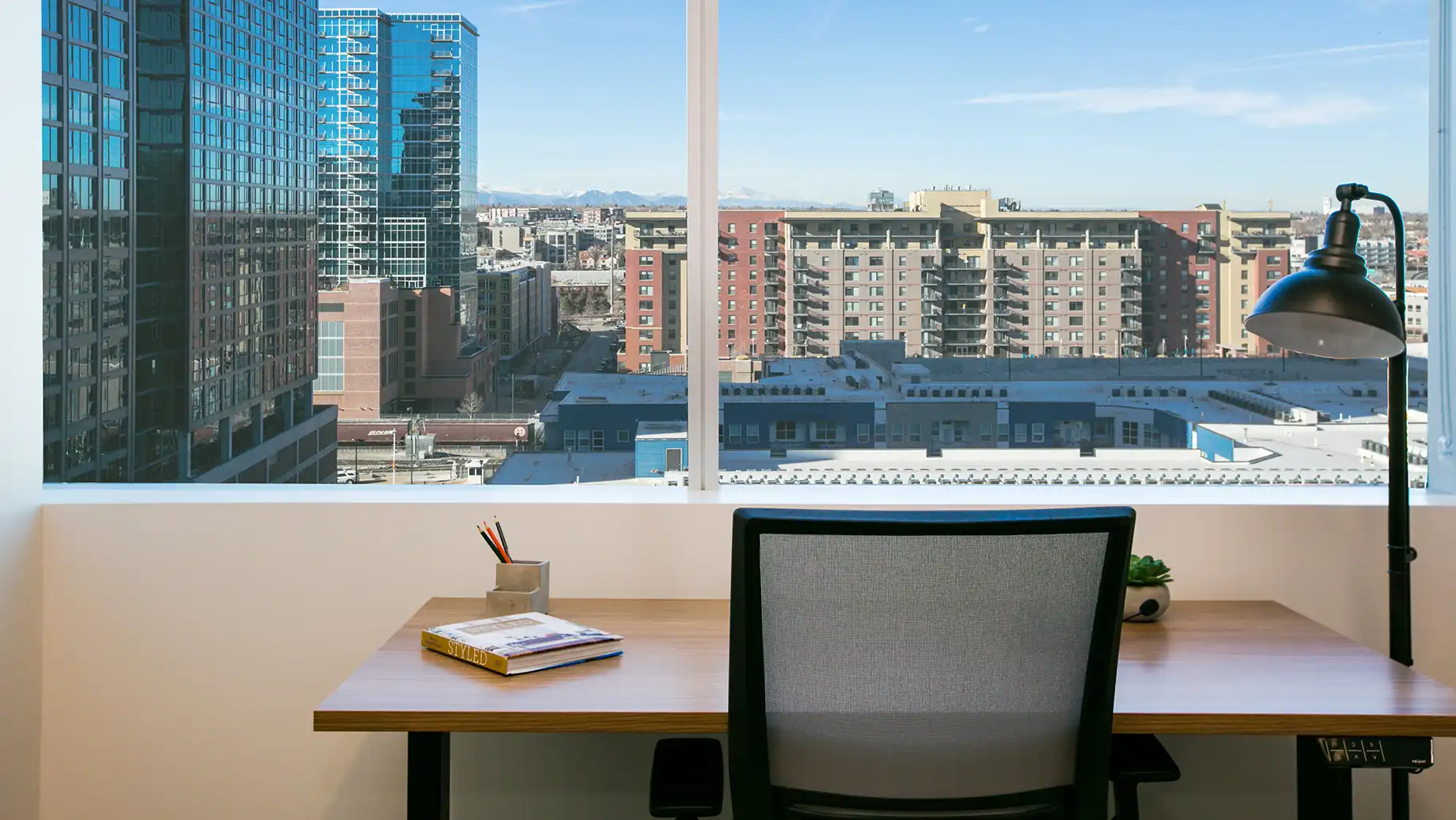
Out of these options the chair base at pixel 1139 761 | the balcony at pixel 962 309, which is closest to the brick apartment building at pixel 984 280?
the balcony at pixel 962 309

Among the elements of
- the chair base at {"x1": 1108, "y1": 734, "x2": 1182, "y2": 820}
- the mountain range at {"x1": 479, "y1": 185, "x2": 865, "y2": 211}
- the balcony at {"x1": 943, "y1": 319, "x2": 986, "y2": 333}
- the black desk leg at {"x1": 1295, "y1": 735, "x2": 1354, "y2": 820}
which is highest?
the mountain range at {"x1": 479, "y1": 185, "x2": 865, "y2": 211}

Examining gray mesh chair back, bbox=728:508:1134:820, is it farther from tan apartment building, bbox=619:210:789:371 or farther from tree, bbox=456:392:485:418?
tree, bbox=456:392:485:418

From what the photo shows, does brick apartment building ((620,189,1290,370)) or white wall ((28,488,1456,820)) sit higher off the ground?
brick apartment building ((620,189,1290,370))

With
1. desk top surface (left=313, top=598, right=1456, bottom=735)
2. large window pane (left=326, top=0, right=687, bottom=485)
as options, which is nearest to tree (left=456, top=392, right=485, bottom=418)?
large window pane (left=326, top=0, right=687, bottom=485)

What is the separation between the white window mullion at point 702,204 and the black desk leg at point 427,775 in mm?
1117

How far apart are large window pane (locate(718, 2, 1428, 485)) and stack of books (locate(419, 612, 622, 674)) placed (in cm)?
84

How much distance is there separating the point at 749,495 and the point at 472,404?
0.73m

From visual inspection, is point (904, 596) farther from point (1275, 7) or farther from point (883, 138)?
point (1275, 7)

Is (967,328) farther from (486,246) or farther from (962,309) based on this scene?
(486,246)

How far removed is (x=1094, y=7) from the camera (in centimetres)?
289

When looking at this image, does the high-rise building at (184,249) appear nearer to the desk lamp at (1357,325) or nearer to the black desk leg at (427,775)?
the black desk leg at (427,775)

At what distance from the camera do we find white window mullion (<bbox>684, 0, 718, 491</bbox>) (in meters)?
2.76

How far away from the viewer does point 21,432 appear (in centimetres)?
264

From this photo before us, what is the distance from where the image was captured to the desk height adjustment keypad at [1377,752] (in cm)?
174
